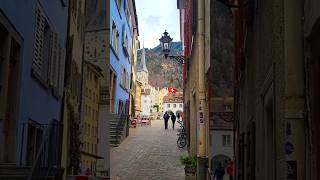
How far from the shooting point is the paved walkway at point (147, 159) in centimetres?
2236

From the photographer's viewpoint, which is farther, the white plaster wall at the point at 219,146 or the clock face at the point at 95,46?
the clock face at the point at 95,46

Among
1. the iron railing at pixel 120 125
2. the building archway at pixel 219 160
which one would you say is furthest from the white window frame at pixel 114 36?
the building archway at pixel 219 160

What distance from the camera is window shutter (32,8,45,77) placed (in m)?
10.9

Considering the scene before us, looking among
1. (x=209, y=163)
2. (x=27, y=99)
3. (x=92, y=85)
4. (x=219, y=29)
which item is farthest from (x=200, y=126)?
(x=27, y=99)

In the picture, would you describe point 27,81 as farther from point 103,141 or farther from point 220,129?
point 103,141

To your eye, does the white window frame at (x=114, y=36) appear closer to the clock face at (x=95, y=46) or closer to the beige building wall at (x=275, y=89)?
the clock face at (x=95, y=46)

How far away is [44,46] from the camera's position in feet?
39.9

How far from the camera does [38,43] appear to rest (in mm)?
11227

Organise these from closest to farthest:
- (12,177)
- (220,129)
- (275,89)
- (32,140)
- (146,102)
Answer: (275,89), (12,177), (32,140), (220,129), (146,102)

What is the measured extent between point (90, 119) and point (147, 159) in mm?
6431

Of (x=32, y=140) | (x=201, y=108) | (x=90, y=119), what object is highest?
(x=201, y=108)

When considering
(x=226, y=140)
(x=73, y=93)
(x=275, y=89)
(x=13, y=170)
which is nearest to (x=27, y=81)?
(x=13, y=170)

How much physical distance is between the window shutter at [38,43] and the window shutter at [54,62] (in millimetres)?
1144

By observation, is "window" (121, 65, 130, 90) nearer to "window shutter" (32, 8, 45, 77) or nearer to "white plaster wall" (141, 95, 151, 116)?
"window shutter" (32, 8, 45, 77)
